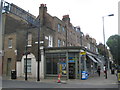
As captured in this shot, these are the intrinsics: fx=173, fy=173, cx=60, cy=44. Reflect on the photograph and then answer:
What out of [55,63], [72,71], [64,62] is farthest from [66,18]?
[72,71]

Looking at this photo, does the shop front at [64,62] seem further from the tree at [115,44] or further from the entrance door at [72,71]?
the tree at [115,44]

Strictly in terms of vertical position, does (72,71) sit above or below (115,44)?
below

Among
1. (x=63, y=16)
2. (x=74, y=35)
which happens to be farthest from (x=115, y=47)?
(x=63, y=16)

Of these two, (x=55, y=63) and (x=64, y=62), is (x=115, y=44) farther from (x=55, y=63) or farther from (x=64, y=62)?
(x=55, y=63)

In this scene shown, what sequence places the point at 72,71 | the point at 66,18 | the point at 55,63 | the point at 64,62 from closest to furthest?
the point at 72,71
the point at 64,62
the point at 55,63
the point at 66,18

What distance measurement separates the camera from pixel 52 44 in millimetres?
27703

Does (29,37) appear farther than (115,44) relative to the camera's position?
No

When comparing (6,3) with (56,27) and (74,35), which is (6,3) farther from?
(74,35)

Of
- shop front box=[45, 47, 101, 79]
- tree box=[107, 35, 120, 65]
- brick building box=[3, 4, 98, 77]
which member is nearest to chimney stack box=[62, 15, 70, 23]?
brick building box=[3, 4, 98, 77]

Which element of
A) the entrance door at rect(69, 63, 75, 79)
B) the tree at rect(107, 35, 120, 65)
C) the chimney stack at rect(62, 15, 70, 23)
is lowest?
the entrance door at rect(69, 63, 75, 79)

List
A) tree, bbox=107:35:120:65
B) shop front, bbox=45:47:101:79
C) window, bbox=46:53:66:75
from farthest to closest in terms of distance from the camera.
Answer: tree, bbox=107:35:120:65
window, bbox=46:53:66:75
shop front, bbox=45:47:101:79

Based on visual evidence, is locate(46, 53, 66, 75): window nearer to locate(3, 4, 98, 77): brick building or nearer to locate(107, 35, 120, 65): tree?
locate(3, 4, 98, 77): brick building

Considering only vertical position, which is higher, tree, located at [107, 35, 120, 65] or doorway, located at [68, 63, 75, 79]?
tree, located at [107, 35, 120, 65]

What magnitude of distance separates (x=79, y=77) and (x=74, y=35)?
1639 cm
